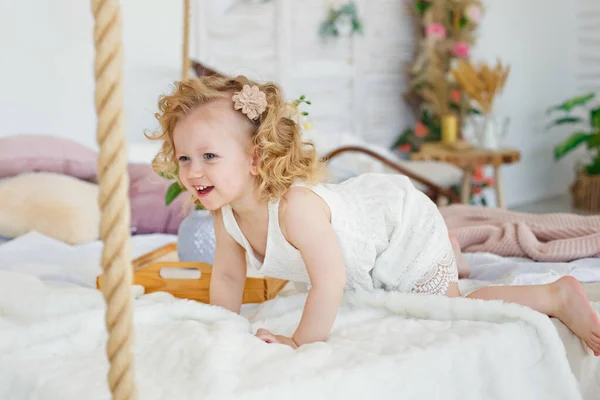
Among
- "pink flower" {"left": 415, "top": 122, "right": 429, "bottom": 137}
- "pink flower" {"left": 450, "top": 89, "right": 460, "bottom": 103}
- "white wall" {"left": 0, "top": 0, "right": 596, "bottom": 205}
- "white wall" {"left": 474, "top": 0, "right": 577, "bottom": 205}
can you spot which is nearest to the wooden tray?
"white wall" {"left": 0, "top": 0, "right": 596, "bottom": 205}

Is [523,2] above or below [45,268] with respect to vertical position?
above

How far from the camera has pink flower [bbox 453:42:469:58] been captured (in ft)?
16.8

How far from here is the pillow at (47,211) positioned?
2445 mm

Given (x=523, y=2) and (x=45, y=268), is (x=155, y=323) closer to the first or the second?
(x=45, y=268)

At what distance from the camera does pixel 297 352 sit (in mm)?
1308

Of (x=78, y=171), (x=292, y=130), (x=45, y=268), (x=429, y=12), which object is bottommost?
(x=45, y=268)

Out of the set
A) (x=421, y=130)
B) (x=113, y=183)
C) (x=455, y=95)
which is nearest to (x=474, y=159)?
(x=455, y=95)

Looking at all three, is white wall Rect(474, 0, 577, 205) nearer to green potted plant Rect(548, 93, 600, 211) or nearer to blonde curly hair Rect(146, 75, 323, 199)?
green potted plant Rect(548, 93, 600, 211)

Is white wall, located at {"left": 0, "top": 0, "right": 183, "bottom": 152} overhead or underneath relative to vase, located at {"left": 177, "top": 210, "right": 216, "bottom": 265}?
overhead

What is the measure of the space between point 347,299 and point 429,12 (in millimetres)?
4006

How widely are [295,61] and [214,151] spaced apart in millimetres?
3496

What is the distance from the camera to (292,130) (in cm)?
160

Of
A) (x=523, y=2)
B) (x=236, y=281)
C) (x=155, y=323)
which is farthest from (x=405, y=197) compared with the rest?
A: (x=523, y=2)

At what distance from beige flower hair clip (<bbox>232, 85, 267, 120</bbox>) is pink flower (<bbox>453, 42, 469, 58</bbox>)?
3848 mm
